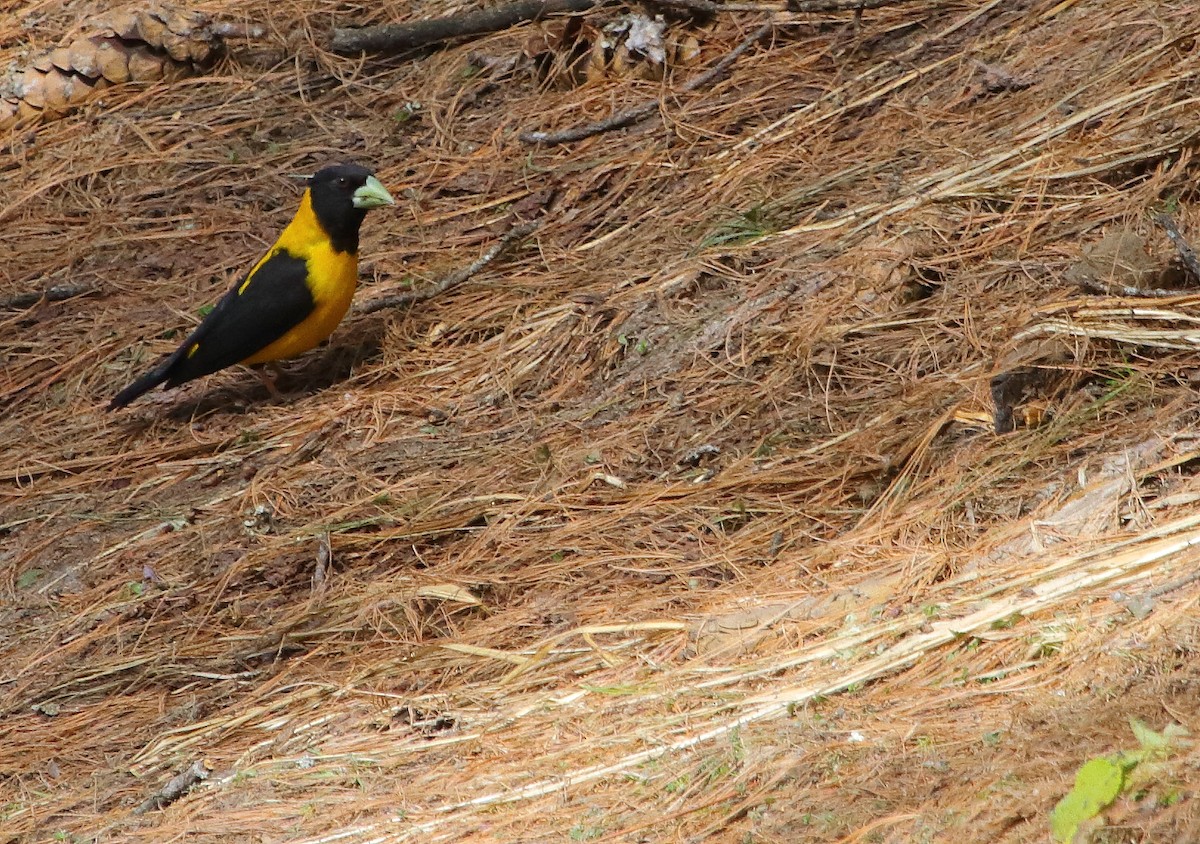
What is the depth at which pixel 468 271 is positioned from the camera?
559 centimetres

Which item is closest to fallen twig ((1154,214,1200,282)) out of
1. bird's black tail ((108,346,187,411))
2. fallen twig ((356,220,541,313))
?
fallen twig ((356,220,541,313))

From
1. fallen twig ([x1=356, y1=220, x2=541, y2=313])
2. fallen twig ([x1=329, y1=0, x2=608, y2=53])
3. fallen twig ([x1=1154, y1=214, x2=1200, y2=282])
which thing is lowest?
fallen twig ([x1=356, y1=220, x2=541, y2=313])

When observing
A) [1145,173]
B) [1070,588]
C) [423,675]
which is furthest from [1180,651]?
[1145,173]

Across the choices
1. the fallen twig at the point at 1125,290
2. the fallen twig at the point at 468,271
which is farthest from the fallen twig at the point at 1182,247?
the fallen twig at the point at 468,271

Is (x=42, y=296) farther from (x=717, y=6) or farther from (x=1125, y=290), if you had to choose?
(x=1125, y=290)

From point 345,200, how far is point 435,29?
1698 millimetres

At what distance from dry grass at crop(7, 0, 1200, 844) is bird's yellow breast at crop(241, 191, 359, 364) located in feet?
0.52

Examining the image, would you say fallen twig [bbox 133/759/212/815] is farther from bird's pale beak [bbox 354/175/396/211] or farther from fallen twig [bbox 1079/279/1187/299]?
bird's pale beak [bbox 354/175/396/211]

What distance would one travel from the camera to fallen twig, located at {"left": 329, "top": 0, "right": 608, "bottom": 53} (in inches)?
267

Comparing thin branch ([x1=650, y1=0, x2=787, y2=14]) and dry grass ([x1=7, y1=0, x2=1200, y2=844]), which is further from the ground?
thin branch ([x1=650, y1=0, x2=787, y2=14])

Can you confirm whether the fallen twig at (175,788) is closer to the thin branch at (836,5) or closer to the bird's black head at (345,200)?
the bird's black head at (345,200)

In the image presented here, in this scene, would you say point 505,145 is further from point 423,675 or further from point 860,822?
point 860,822

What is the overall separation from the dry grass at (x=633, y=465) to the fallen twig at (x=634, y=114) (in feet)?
0.25

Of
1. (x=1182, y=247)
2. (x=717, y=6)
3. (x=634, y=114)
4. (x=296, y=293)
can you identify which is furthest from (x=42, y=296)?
(x=1182, y=247)
